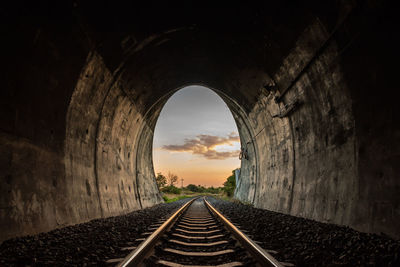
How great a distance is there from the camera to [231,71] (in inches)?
416

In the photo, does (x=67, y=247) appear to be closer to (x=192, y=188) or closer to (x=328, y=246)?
(x=328, y=246)

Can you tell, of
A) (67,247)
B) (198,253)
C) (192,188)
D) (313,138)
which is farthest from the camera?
(192,188)

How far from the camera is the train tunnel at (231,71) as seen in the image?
4340 millimetres

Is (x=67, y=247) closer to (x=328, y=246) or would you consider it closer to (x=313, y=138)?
(x=328, y=246)

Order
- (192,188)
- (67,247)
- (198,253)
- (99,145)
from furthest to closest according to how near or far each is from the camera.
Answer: (192,188)
(99,145)
(67,247)
(198,253)

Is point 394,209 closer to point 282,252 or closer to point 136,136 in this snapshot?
point 282,252

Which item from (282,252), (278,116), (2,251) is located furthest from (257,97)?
(2,251)

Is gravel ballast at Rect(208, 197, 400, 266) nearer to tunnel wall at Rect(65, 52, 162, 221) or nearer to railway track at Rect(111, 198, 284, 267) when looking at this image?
railway track at Rect(111, 198, 284, 267)

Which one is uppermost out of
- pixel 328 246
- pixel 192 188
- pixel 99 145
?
pixel 99 145

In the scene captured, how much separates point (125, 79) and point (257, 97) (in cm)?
485

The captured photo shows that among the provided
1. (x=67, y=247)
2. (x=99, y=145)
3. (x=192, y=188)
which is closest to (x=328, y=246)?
(x=67, y=247)

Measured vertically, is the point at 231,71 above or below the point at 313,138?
above

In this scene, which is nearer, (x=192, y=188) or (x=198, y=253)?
(x=198, y=253)

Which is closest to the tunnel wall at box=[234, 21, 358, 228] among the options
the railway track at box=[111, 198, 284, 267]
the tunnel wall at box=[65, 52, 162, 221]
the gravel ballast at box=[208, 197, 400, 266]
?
the gravel ballast at box=[208, 197, 400, 266]
